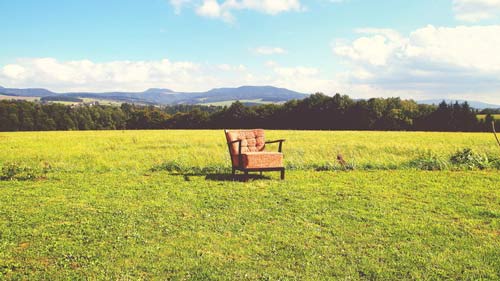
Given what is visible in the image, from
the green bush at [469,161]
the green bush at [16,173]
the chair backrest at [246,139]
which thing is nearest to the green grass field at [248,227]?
the green bush at [16,173]

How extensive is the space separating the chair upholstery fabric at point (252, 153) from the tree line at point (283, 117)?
5764 centimetres

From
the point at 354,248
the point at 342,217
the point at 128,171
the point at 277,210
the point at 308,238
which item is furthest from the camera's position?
the point at 128,171

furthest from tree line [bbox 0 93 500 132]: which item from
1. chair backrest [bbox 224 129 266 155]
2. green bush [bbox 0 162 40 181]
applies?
green bush [bbox 0 162 40 181]

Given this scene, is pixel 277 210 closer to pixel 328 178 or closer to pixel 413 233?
pixel 413 233

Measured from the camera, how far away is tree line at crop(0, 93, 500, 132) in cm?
6238

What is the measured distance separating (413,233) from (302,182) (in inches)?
171

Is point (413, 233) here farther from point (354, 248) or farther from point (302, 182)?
point (302, 182)

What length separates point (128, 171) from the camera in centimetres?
1155

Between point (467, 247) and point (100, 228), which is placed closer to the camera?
point (467, 247)

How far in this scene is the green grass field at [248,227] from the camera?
4234 millimetres

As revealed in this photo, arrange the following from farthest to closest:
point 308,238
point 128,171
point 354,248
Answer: point 128,171, point 308,238, point 354,248

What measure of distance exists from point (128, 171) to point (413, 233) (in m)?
8.91

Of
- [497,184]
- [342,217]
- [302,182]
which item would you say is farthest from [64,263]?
[497,184]

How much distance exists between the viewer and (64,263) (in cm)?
432
